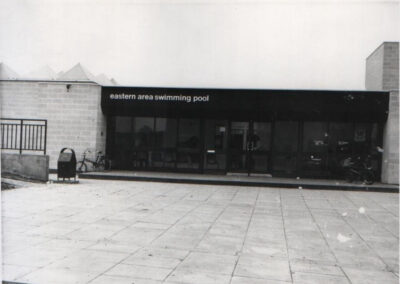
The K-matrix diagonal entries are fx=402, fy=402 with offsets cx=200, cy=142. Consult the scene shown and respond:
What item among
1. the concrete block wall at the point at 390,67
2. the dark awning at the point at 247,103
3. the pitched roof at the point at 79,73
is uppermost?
the pitched roof at the point at 79,73

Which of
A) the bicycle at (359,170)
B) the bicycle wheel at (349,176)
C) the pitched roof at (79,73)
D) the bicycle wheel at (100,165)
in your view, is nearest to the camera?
the bicycle at (359,170)

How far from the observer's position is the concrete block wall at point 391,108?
14.6 metres

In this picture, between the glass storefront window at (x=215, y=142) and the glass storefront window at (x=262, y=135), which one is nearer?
the glass storefront window at (x=262, y=135)

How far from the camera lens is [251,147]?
16.2 m

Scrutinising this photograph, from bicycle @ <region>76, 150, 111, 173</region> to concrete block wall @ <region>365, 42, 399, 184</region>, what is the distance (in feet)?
35.3

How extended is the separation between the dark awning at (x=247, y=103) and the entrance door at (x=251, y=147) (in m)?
0.37

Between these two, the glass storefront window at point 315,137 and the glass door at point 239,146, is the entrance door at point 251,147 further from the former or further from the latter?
the glass storefront window at point 315,137

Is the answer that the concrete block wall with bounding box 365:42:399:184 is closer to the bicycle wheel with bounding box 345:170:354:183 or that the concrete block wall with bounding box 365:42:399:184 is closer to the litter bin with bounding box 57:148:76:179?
the bicycle wheel with bounding box 345:170:354:183

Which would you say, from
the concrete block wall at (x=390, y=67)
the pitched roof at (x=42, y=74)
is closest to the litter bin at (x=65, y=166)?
the concrete block wall at (x=390, y=67)

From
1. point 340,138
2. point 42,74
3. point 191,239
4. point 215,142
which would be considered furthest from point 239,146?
point 42,74

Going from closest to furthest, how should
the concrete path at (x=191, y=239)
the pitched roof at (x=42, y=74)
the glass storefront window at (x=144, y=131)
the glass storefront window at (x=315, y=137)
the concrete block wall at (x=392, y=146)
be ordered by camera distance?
the concrete path at (x=191, y=239), the concrete block wall at (x=392, y=146), the glass storefront window at (x=315, y=137), the glass storefront window at (x=144, y=131), the pitched roof at (x=42, y=74)

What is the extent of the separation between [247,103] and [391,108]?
5.31 m

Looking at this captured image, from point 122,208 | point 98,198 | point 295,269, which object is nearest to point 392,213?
point 295,269

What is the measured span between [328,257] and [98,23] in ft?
16.6
